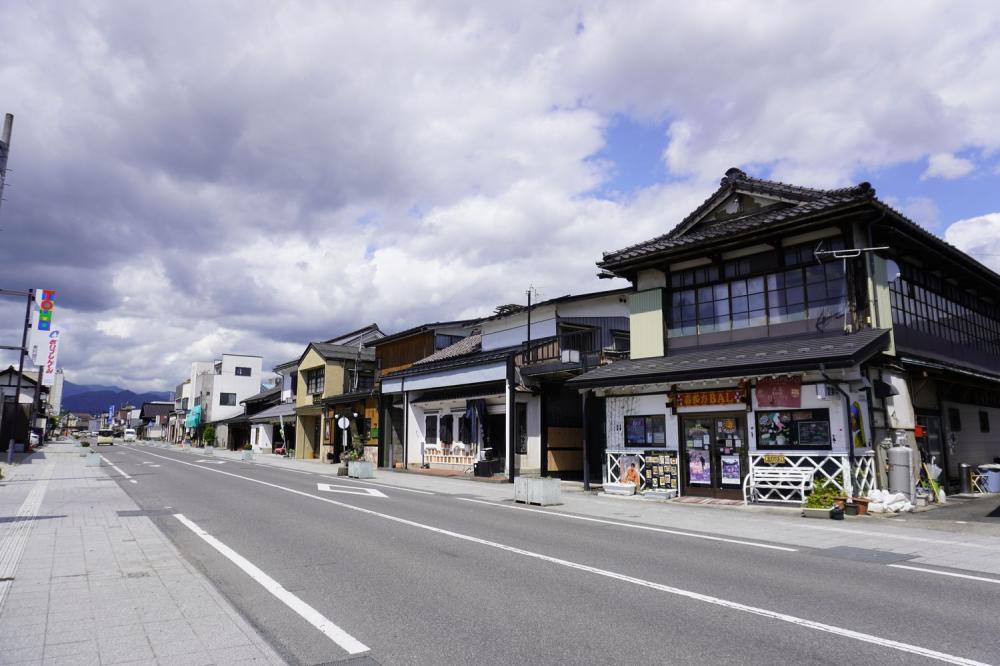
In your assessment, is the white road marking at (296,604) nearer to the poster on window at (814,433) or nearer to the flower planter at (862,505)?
the flower planter at (862,505)

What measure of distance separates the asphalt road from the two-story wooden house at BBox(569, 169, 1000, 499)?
19.8ft

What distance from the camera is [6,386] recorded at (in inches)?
1705

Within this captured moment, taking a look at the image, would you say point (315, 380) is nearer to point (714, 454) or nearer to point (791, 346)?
point (714, 454)

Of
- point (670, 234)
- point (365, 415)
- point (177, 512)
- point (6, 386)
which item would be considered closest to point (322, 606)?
point (177, 512)

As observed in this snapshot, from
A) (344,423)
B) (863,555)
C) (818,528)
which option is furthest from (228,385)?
(863,555)

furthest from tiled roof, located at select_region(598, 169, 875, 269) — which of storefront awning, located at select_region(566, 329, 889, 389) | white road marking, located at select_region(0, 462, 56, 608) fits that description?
white road marking, located at select_region(0, 462, 56, 608)

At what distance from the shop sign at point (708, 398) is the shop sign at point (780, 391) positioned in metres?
0.59

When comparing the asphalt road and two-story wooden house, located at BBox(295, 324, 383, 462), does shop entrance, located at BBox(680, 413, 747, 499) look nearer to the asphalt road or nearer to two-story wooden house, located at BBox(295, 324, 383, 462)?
the asphalt road

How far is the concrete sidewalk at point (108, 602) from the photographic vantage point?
4.99m

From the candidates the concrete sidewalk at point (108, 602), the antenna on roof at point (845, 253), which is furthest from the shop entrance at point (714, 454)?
the concrete sidewalk at point (108, 602)

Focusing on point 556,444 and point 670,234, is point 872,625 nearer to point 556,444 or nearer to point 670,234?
point 670,234

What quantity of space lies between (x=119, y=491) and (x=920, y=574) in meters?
19.6

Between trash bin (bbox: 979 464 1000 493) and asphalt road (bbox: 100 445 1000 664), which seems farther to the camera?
trash bin (bbox: 979 464 1000 493)

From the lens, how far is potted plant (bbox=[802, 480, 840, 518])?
1384 centimetres
